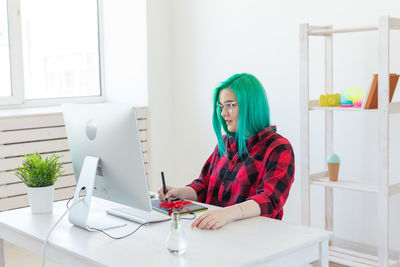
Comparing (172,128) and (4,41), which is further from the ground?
(4,41)

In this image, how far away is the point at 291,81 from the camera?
378cm

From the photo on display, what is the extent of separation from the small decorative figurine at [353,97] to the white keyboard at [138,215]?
1.46 m

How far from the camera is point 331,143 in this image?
3.50 meters

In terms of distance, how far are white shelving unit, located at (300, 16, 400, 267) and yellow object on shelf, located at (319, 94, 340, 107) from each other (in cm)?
4

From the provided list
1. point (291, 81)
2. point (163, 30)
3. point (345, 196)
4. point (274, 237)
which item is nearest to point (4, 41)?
point (163, 30)

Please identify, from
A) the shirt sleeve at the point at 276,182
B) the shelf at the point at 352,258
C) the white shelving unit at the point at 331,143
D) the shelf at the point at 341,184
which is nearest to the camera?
the shirt sleeve at the point at 276,182

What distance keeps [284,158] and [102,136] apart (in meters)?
0.74

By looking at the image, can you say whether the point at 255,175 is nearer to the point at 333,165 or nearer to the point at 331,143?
the point at 333,165

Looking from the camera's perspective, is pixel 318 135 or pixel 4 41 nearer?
pixel 318 135

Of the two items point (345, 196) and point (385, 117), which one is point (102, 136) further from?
point (345, 196)

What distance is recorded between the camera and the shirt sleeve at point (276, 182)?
2152 mm

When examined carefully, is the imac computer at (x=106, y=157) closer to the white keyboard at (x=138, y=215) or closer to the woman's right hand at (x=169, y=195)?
the white keyboard at (x=138, y=215)

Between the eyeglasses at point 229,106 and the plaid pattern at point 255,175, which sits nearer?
the plaid pattern at point 255,175

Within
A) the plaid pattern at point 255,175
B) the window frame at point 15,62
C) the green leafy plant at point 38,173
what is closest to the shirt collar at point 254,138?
the plaid pattern at point 255,175
